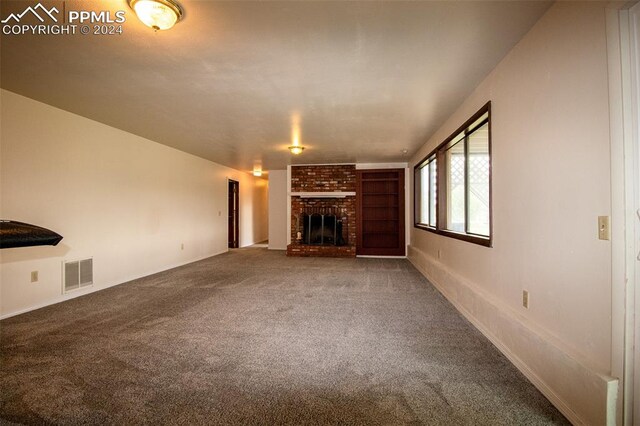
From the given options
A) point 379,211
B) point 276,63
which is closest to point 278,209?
point 379,211

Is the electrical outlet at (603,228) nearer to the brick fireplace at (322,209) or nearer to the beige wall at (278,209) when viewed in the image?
the brick fireplace at (322,209)

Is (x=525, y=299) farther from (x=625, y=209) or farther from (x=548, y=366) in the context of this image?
(x=625, y=209)

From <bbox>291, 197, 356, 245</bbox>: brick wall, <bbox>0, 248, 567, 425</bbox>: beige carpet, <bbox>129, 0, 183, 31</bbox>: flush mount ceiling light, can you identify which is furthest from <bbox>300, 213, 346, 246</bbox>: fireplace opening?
<bbox>129, 0, 183, 31</bbox>: flush mount ceiling light

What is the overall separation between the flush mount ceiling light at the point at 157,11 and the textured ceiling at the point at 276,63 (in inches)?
3.3

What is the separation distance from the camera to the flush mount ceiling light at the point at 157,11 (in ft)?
5.66

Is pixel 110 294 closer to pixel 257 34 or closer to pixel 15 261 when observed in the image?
pixel 15 261

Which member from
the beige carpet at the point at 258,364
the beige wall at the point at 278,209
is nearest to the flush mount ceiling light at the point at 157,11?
the beige carpet at the point at 258,364

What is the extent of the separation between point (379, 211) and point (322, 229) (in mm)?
1548

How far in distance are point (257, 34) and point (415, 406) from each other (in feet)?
8.53

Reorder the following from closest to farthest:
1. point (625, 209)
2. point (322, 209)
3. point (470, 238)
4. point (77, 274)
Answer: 1. point (625, 209)
2. point (470, 238)
3. point (77, 274)
4. point (322, 209)

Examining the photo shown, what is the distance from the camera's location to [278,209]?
8883mm

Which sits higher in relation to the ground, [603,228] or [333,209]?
[333,209]

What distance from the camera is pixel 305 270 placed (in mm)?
5641

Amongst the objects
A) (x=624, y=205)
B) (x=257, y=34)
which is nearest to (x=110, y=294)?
(x=257, y=34)
